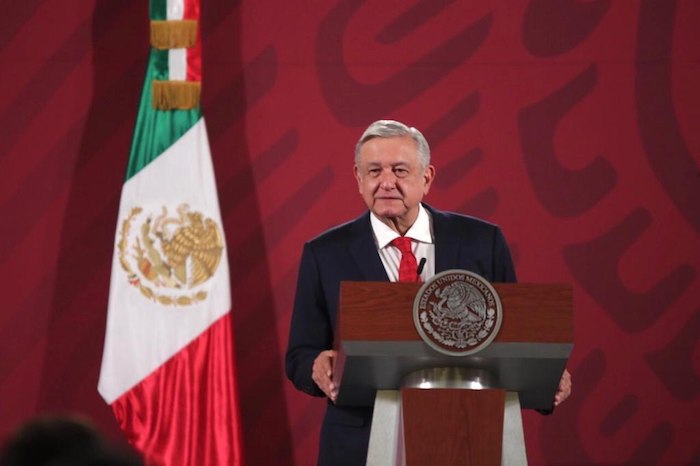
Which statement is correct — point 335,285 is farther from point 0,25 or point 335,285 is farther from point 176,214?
point 0,25

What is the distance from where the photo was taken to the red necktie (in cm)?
231

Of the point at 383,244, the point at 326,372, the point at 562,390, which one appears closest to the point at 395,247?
the point at 383,244

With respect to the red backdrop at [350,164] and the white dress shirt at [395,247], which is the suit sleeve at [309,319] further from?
the red backdrop at [350,164]

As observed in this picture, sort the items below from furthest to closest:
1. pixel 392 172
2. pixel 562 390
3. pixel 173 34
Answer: pixel 173 34 → pixel 392 172 → pixel 562 390

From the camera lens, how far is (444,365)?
5.94ft

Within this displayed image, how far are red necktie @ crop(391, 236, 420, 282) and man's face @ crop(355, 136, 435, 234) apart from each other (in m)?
0.06

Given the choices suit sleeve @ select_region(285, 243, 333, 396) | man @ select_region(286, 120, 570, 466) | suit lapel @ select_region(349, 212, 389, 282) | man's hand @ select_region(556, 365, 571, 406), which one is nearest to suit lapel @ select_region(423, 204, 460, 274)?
man @ select_region(286, 120, 570, 466)

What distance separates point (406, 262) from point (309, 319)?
0.88ft

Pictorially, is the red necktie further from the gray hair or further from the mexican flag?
the mexican flag

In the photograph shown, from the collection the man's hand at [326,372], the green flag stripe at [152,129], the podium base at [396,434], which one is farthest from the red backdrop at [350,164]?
the podium base at [396,434]

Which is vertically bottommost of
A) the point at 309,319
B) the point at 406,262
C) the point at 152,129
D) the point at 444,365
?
the point at 444,365

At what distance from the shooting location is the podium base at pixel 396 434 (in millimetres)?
1862

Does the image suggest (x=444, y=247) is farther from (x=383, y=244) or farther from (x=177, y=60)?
(x=177, y=60)

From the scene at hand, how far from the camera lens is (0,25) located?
12.9ft
